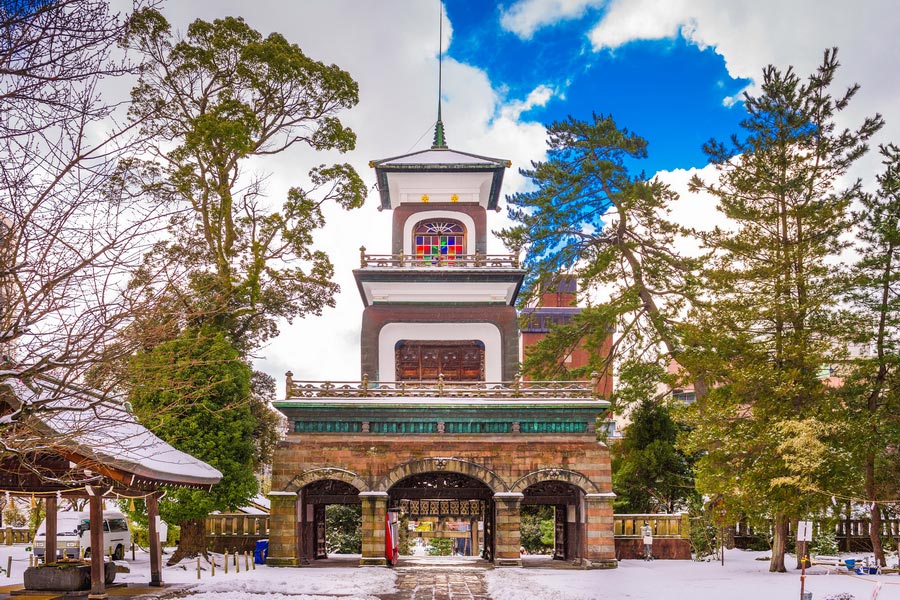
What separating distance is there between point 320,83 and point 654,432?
59.3ft

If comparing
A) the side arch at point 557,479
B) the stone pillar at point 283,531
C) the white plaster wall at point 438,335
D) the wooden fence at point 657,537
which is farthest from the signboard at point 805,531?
the stone pillar at point 283,531

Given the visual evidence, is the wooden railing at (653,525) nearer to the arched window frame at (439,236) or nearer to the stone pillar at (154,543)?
the arched window frame at (439,236)

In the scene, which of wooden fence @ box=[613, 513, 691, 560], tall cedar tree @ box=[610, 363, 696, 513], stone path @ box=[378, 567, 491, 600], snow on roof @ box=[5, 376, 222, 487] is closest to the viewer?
snow on roof @ box=[5, 376, 222, 487]

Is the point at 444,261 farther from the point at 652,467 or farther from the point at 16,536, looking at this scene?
the point at 16,536

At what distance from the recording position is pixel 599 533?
73.4 feet

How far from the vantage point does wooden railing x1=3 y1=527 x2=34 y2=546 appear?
32.6 m

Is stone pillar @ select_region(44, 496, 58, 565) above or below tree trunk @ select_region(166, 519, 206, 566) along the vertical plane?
above

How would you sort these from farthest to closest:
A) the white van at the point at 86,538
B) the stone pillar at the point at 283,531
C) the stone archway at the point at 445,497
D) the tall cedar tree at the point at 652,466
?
the tall cedar tree at the point at 652,466 < the stone archway at the point at 445,497 < the white van at the point at 86,538 < the stone pillar at the point at 283,531

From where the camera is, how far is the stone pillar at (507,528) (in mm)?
22266

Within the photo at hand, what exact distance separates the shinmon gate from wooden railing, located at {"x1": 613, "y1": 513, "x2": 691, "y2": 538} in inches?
112

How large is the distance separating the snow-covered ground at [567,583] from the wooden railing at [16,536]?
1019cm

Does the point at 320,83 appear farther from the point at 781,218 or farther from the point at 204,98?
the point at 781,218

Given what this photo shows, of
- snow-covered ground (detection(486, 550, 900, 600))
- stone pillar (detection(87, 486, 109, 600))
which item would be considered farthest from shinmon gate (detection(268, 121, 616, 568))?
stone pillar (detection(87, 486, 109, 600))

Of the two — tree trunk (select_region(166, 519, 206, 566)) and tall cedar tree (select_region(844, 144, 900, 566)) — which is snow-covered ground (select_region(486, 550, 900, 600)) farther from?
tree trunk (select_region(166, 519, 206, 566))
